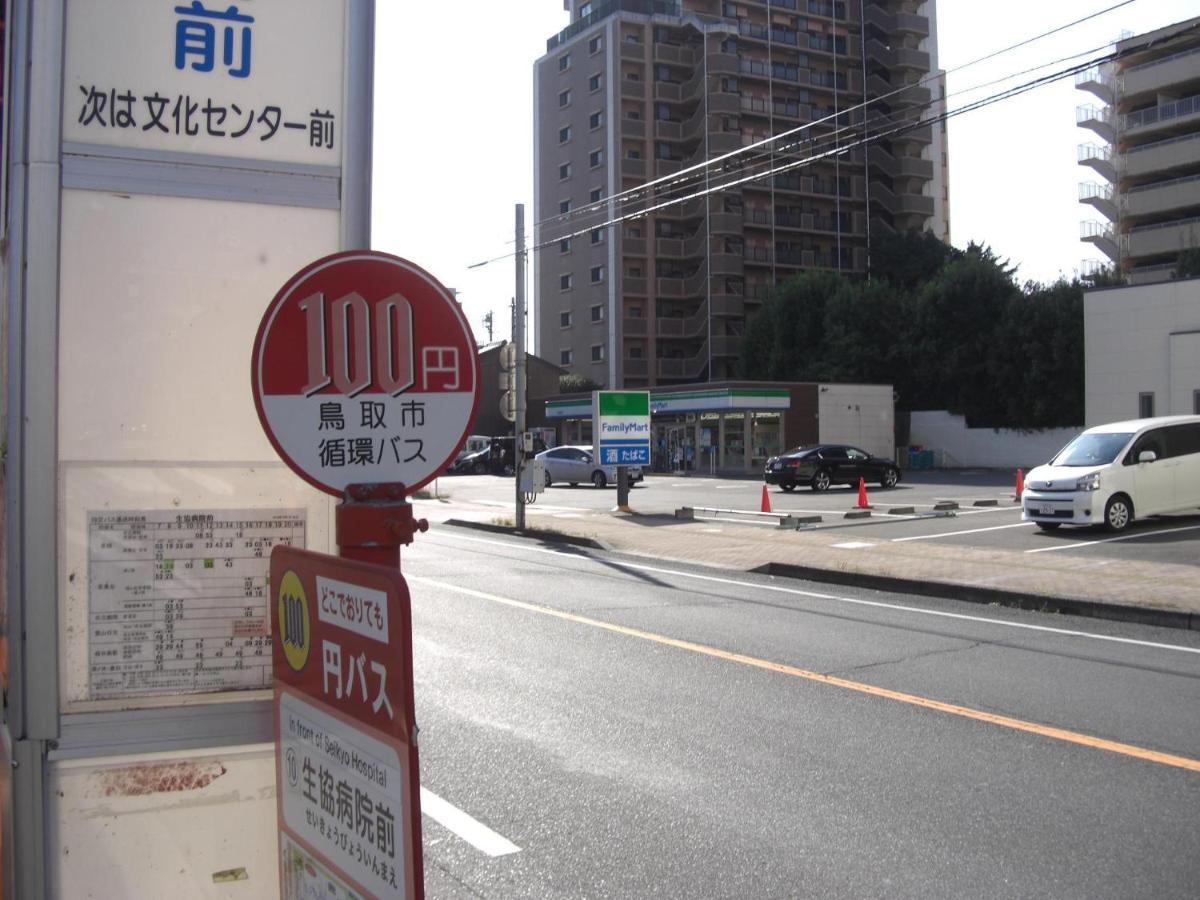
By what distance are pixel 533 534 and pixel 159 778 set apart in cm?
1795

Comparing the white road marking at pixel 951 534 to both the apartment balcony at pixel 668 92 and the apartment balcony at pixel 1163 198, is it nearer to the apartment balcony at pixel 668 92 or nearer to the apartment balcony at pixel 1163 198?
the apartment balcony at pixel 1163 198

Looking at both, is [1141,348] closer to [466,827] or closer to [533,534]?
[533,534]

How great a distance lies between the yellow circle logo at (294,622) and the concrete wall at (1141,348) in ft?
129

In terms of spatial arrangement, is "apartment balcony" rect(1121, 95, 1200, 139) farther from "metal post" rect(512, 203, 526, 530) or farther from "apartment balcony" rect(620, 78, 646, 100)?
"metal post" rect(512, 203, 526, 530)

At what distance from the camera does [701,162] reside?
67.0 meters

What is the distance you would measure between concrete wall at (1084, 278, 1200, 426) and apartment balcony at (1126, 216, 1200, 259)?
20553 mm

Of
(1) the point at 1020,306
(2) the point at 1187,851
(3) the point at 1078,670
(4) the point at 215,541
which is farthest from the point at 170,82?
(1) the point at 1020,306

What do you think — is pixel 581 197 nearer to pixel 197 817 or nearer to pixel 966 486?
pixel 966 486

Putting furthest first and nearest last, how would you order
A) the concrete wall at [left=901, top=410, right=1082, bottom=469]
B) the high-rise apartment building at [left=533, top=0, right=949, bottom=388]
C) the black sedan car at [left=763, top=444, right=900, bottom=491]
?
the high-rise apartment building at [left=533, top=0, right=949, bottom=388], the concrete wall at [left=901, top=410, right=1082, bottom=469], the black sedan car at [left=763, top=444, right=900, bottom=491]

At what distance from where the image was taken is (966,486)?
35469 mm

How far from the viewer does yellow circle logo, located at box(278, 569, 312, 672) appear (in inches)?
95.1

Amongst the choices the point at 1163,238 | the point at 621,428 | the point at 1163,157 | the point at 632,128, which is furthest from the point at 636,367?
the point at 621,428

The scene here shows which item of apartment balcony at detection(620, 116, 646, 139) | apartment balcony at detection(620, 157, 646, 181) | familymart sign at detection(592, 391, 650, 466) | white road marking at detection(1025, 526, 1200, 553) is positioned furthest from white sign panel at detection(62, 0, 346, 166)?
apartment balcony at detection(620, 116, 646, 139)

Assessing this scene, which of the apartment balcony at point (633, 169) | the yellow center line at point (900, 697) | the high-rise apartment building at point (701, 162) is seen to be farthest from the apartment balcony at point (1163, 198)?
the yellow center line at point (900, 697)
